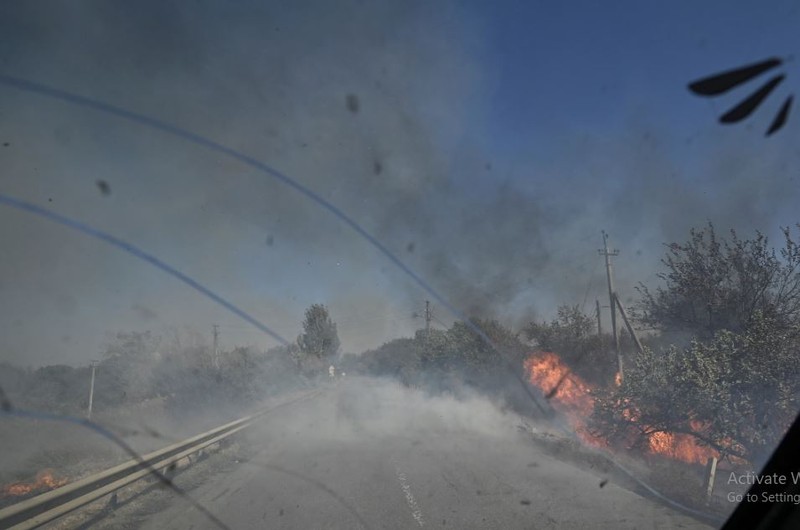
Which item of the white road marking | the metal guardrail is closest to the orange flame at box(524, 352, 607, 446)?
the white road marking

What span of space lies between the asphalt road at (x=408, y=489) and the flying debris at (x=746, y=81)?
558cm

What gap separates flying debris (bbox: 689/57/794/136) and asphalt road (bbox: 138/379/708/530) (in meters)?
5.58

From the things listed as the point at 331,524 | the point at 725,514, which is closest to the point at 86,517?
the point at 331,524

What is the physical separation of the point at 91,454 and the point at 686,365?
1482cm

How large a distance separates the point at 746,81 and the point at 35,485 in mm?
12607

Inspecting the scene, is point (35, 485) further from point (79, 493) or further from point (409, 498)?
point (409, 498)

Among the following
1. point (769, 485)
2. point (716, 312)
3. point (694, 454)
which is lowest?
point (694, 454)

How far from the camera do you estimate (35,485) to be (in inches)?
400

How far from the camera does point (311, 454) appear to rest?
44.3ft

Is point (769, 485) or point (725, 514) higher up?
point (769, 485)

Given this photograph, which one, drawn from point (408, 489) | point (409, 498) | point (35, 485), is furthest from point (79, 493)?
point (408, 489)

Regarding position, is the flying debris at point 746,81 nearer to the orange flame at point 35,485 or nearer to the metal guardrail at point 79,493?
the metal guardrail at point 79,493

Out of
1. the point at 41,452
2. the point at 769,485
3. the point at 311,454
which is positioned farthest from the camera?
the point at 41,452

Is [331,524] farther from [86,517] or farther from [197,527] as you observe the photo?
[86,517]
